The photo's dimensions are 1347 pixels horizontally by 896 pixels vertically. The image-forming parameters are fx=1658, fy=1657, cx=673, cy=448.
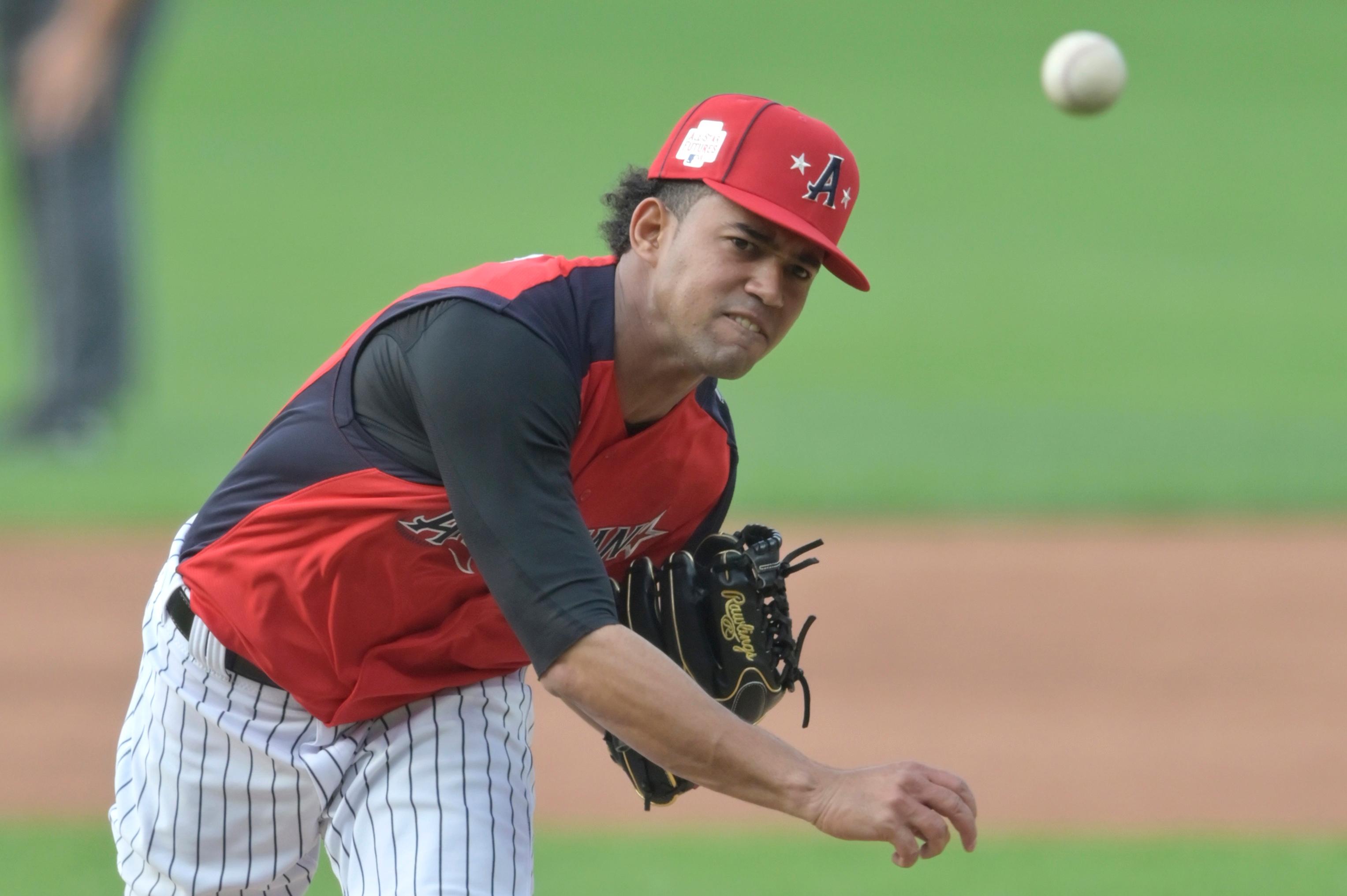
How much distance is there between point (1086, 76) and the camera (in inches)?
176

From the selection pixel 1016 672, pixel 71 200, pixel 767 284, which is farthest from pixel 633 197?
pixel 71 200

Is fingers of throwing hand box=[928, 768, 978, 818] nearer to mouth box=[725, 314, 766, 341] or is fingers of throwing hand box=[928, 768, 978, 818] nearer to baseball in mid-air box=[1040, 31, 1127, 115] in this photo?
mouth box=[725, 314, 766, 341]

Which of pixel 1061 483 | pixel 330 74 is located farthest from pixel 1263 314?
pixel 330 74

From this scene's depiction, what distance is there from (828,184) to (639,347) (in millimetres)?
433

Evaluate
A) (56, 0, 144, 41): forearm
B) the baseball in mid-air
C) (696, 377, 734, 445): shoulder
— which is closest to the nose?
(696, 377, 734, 445): shoulder

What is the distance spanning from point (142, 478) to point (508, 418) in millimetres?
9015

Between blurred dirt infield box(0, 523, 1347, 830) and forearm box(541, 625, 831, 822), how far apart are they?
3.42m

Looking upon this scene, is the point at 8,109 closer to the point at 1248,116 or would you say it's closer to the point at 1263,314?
the point at 1263,314

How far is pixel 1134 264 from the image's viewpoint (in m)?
16.6

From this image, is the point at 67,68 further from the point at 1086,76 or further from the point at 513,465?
the point at 513,465

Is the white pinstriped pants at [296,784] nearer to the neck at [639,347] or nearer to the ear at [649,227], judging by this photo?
the neck at [639,347]

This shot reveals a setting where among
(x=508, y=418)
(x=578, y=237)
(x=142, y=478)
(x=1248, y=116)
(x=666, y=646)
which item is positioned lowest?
(x=142, y=478)

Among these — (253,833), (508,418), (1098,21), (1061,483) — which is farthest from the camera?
(1098,21)

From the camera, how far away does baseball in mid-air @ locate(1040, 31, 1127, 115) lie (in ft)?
14.7
